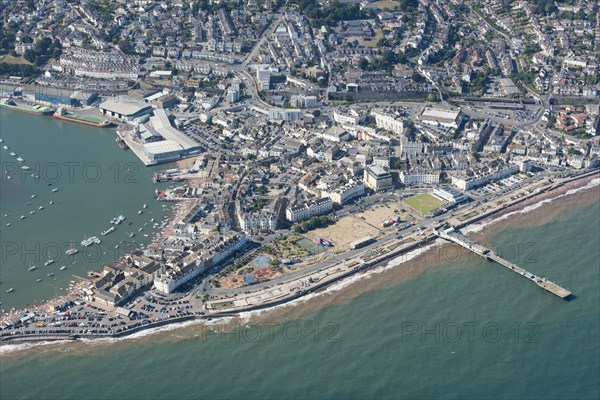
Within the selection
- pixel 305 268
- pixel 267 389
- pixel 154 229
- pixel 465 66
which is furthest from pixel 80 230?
pixel 465 66

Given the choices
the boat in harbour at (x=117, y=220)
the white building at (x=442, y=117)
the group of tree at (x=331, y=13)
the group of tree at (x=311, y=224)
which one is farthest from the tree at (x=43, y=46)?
the group of tree at (x=311, y=224)

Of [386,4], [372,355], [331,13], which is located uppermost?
[386,4]

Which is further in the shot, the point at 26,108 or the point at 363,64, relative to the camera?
the point at 363,64

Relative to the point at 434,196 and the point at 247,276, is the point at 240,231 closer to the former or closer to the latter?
the point at 247,276

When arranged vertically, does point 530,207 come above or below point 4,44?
below

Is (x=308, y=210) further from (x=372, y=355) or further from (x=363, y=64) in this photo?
(x=363, y=64)

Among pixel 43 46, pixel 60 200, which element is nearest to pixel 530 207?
pixel 60 200

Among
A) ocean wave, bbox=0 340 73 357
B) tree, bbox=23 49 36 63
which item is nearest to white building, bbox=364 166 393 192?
ocean wave, bbox=0 340 73 357

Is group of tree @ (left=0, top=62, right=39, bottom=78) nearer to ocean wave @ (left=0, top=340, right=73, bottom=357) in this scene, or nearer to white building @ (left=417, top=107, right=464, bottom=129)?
white building @ (left=417, top=107, right=464, bottom=129)
